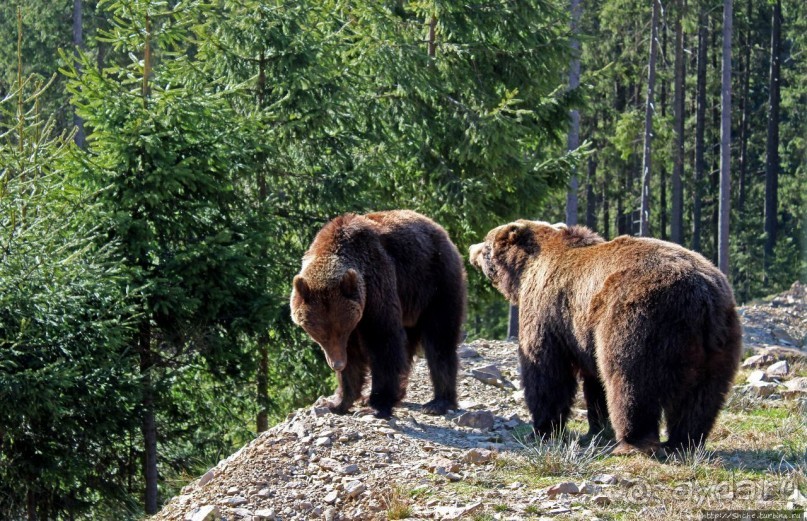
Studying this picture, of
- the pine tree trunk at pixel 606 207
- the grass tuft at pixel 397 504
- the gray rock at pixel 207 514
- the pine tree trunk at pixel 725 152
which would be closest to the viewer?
the grass tuft at pixel 397 504

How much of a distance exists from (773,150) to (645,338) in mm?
35980

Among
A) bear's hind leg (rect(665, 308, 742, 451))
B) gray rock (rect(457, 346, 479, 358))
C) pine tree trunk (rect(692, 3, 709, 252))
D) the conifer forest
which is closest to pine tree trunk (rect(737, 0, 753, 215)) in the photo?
pine tree trunk (rect(692, 3, 709, 252))

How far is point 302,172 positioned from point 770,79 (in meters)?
33.4

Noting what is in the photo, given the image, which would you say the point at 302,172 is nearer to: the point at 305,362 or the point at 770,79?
the point at 305,362

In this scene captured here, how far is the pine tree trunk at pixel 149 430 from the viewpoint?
11.2 m

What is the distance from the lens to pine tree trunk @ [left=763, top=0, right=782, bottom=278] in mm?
39688

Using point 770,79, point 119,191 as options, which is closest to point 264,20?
point 119,191

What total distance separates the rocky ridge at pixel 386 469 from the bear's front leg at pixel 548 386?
0.34 m

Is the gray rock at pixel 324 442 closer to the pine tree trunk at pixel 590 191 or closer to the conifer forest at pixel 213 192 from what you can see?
the conifer forest at pixel 213 192

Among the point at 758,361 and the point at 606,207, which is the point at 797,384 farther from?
the point at 606,207

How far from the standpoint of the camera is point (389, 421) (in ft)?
27.7

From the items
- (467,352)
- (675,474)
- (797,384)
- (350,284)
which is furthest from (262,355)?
(675,474)

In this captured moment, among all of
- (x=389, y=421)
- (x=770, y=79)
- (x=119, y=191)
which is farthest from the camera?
(x=770, y=79)

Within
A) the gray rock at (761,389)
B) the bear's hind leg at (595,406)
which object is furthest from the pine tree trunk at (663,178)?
the bear's hind leg at (595,406)
